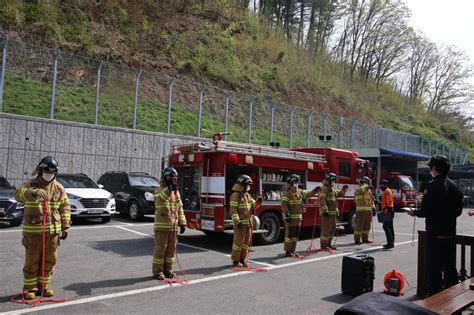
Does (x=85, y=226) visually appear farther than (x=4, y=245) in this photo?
Yes

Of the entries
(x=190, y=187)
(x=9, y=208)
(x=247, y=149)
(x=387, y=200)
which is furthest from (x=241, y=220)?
(x=9, y=208)

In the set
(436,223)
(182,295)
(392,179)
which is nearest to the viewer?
(436,223)

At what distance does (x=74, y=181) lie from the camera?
15.5 meters

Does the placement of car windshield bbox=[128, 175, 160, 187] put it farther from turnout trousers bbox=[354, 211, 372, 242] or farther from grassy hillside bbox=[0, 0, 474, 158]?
turnout trousers bbox=[354, 211, 372, 242]

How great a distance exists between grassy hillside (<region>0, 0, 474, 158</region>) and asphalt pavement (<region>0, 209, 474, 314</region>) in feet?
34.2

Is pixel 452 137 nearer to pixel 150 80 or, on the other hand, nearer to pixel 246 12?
pixel 246 12

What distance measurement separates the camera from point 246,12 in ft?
159

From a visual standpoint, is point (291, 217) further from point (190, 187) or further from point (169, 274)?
point (169, 274)

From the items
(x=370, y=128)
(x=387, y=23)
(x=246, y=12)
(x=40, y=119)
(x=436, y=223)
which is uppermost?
(x=387, y=23)

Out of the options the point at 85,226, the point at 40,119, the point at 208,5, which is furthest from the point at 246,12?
the point at 85,226

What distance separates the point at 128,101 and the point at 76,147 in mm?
3692

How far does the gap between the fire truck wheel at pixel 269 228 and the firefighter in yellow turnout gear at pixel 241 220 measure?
2670mm

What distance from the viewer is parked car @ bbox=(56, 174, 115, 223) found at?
46.4ft

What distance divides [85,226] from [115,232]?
1628mm
